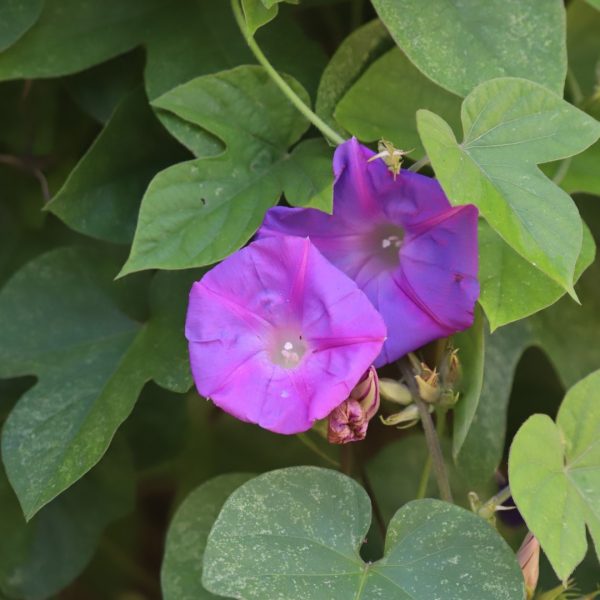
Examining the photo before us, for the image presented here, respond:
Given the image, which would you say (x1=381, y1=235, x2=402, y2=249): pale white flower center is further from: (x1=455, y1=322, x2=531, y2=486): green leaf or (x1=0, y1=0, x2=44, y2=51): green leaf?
(x1=0, y1=0, x2=44, y2=51): green leaf

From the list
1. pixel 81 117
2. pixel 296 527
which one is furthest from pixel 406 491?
pixel 81 117

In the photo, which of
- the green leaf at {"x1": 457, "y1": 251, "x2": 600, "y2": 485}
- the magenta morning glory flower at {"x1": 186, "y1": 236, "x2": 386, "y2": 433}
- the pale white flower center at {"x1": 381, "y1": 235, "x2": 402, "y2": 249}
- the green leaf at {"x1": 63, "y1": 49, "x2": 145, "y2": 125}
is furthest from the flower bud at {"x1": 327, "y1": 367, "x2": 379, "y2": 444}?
the green leaf at {"x1": 63, "y1": 49, "x2": 145, "y2": 125}

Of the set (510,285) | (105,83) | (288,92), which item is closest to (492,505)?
(510,285)

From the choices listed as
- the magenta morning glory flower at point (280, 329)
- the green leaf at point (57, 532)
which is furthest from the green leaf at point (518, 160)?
the green leaf at point (57, 532)

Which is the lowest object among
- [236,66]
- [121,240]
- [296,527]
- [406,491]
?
[406,491]

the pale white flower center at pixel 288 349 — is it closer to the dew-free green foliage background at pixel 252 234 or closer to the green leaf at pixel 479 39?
the dew-free green foliage background at pixel 252 234

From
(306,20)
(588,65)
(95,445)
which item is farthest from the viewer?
(306,20)

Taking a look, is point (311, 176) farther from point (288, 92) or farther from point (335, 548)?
point (335, 548)

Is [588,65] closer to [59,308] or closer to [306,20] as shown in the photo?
[306,20]
